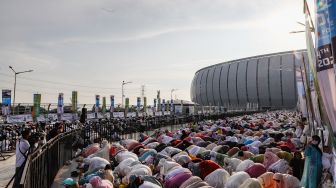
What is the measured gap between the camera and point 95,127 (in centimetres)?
2055

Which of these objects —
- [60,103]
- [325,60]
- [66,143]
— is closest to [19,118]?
[60,103]

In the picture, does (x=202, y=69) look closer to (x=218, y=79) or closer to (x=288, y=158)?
(x=218, y=79)

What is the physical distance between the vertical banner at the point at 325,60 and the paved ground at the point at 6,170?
9.27 m

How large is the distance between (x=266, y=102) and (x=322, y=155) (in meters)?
99.5

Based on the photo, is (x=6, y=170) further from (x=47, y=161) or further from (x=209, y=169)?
(x=209, y=169)

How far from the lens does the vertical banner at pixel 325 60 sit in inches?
162

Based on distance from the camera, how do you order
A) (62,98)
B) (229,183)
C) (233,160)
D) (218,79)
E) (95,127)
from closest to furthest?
(229,183)
(233,160)
(95,127)
(62,98)
(218,79)

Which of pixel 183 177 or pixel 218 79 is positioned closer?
pixel 183 177

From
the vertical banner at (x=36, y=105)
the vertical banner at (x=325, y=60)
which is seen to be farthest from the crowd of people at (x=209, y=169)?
the vertical banner at (x=36, y=105)

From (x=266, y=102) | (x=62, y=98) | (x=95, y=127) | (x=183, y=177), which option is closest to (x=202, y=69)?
(x=266, y=102)

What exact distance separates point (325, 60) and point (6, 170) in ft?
38.3

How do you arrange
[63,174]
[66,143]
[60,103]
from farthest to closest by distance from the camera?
[60,103] < [66,143] < [63,174]

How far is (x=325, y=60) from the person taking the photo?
4.30 meters

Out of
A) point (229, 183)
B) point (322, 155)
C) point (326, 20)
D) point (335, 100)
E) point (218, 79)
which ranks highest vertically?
point (218, 79)
